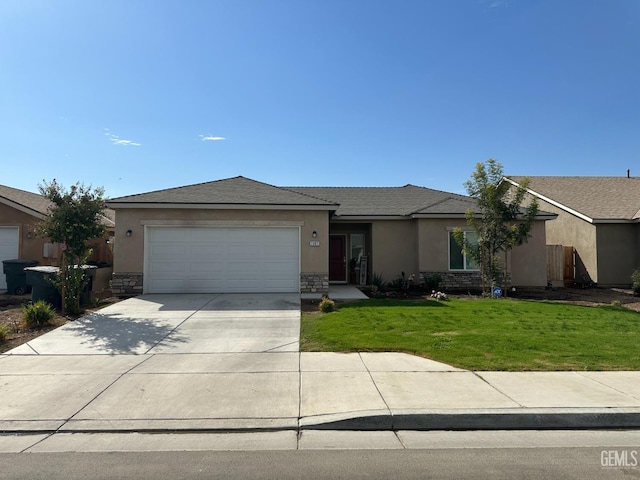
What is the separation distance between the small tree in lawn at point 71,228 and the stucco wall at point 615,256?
19.1 metres

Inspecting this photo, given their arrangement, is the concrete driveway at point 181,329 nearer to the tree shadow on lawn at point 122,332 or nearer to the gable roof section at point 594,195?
the tree shadow on lawn at point 122,332

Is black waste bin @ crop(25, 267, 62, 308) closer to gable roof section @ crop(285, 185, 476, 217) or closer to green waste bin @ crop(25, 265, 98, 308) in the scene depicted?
green waste bin @ crop(25, 265, 98, 308)

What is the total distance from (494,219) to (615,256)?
310 inches

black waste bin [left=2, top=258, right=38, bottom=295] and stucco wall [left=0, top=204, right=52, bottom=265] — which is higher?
stucco wall [left=0, top=204, right=52, bottom=265]

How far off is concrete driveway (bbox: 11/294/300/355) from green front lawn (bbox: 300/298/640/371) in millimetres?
764

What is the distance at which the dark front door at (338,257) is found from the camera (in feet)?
61.0

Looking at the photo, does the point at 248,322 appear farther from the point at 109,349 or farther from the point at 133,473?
the point at 133,473

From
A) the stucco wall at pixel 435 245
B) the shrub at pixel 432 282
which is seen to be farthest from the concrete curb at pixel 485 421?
the stucco wall at pixel 435 245

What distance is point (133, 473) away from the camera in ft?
11.9

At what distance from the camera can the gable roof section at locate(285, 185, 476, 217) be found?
53.9 ft

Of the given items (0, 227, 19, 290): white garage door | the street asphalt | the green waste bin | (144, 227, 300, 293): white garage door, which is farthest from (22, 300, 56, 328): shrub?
(0, 227, 19, 290): white garage door

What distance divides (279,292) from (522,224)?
8348 millimetres

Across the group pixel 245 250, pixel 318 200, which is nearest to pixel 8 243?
pixel 245 250

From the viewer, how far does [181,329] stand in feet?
Result: 30.3
